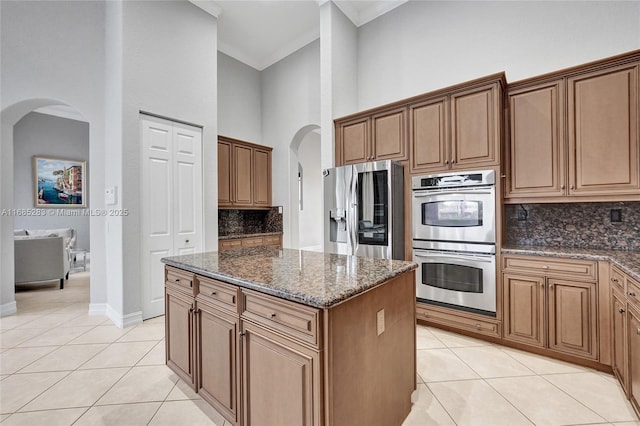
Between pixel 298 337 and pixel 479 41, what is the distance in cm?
367

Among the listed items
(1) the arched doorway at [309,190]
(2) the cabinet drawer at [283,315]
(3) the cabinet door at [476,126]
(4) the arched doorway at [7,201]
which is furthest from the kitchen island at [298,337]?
(1) the arched doorway at [309,190]

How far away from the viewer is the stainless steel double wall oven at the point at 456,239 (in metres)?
2.54

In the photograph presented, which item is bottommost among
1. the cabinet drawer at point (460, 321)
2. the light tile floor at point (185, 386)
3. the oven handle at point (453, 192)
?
the light tile floor at point (185, 386)

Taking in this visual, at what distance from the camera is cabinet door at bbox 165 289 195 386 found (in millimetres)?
1810

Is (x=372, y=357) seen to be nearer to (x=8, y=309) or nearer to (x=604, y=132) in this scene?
(x=604, y=132)

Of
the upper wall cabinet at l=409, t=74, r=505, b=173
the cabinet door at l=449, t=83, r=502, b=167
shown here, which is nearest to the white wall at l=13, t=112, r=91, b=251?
the upper wall cabinet at l=409, t=74, r=505, b=173

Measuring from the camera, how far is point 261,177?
16.5 ft

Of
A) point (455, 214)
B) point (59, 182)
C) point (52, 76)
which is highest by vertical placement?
point (52, 76)

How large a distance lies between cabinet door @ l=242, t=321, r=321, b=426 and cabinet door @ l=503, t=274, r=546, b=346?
2.14 meters

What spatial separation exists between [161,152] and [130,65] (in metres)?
0.95

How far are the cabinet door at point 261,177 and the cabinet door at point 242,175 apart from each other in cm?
8

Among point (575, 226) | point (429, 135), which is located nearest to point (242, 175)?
point (429, 135)

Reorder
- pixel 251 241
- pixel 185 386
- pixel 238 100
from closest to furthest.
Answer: pixel 185 386 → pixel 251 241 → pixel 238 100

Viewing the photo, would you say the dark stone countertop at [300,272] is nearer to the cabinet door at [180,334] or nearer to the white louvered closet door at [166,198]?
the cabinet door at [180,334]
